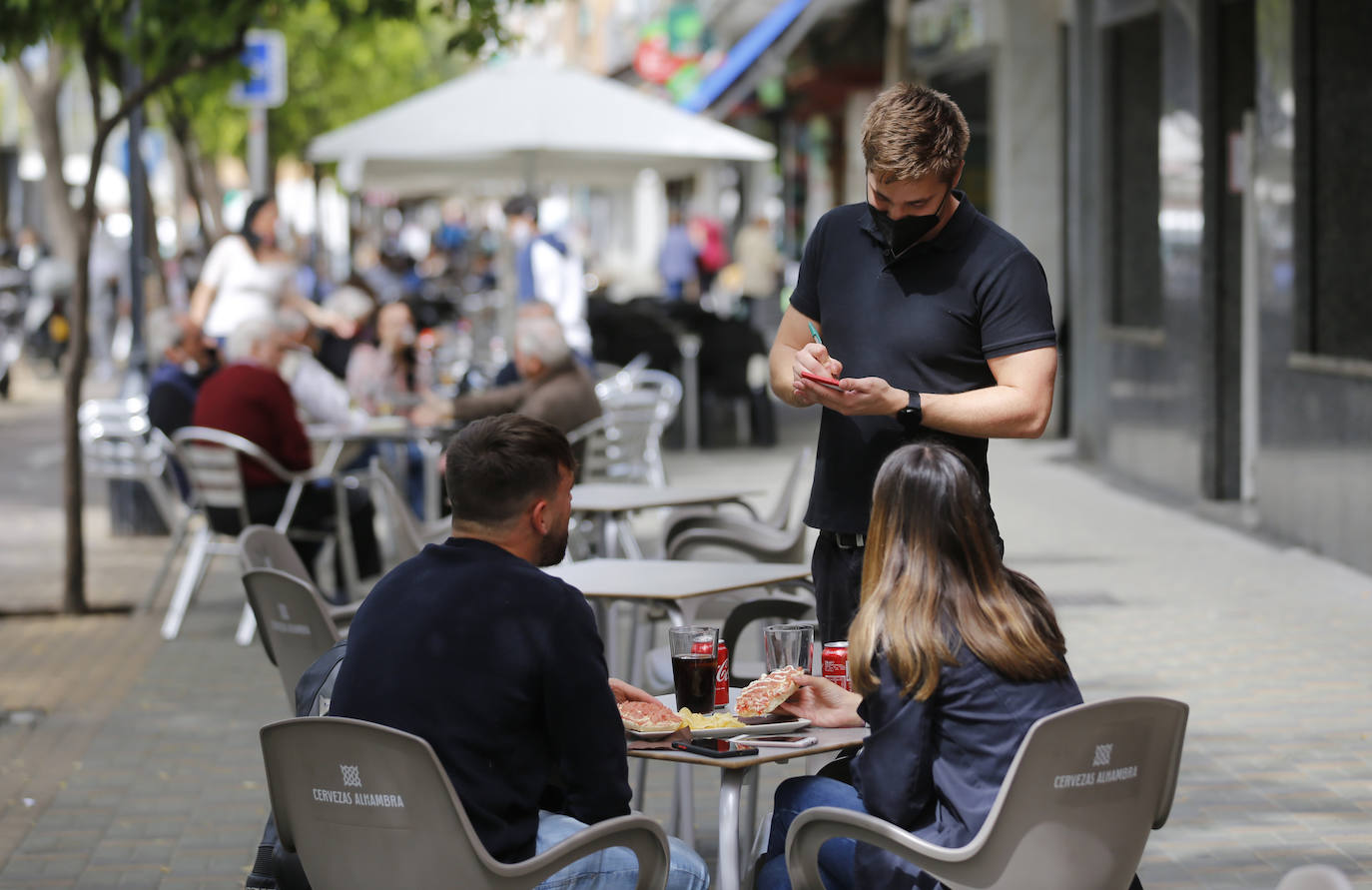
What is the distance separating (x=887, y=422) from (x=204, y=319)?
31.3 feet

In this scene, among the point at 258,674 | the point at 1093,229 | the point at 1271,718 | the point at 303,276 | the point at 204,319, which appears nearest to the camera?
the point at 1271,718

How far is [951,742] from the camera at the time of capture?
3.35 metres

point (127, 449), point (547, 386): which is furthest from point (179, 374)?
point (547, 386)

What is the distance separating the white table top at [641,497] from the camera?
7418 millimetres

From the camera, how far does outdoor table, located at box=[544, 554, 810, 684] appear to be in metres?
5.26

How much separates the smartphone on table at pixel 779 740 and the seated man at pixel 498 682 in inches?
Result: 11.7

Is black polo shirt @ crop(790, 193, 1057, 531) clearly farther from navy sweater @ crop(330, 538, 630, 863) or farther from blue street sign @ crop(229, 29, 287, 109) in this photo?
blue street sign @ crop(229, 29, 287, 109)

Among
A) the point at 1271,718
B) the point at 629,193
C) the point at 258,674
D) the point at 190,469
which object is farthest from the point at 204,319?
the point at 629,193

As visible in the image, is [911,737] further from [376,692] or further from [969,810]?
[376,692]

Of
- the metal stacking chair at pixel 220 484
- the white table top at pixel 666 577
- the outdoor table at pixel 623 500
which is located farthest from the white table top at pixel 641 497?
the metal stacking chair at pixel 220 484

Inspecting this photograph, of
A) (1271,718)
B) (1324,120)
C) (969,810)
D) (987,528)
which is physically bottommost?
(1271,718)

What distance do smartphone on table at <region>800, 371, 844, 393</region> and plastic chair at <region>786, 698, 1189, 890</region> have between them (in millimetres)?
967

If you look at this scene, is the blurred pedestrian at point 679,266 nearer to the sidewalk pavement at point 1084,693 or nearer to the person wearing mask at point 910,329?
the sidewalk pavement at point 1084,693

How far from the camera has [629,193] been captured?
192 feet
